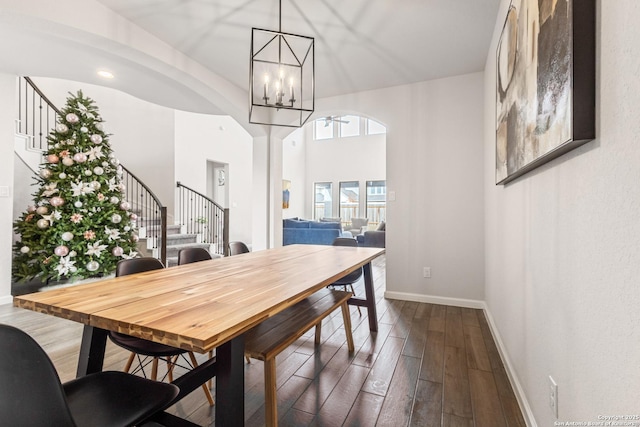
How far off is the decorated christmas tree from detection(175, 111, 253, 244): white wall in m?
2.51

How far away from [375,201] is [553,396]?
9.30 m

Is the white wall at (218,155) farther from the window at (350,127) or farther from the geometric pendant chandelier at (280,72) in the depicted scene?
the window at (350,127)

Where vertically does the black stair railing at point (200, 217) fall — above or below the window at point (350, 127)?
below

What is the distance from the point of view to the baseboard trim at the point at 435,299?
3.43 metres

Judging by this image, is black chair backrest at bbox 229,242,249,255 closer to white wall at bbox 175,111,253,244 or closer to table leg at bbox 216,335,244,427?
table leg at bbox 216,335,244,427

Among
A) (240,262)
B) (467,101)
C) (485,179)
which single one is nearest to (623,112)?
(240,262)

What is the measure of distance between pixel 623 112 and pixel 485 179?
2764 millimetres

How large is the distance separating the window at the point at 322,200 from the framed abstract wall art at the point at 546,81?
9123mm

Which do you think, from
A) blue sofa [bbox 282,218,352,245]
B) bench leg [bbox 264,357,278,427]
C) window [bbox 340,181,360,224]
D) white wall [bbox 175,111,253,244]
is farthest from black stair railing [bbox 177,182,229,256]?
bench leg [bbox 264,357,278,427]

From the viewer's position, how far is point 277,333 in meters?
1.55

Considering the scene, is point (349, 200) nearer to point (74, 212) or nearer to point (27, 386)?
point (74, 212)

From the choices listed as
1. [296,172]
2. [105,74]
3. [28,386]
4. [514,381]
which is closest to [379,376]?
[514,381]

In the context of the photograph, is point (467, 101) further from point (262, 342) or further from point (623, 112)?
point (262, 342)

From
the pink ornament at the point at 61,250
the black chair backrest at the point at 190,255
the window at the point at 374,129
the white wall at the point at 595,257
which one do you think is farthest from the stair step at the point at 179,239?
the window at the point at 374,129
